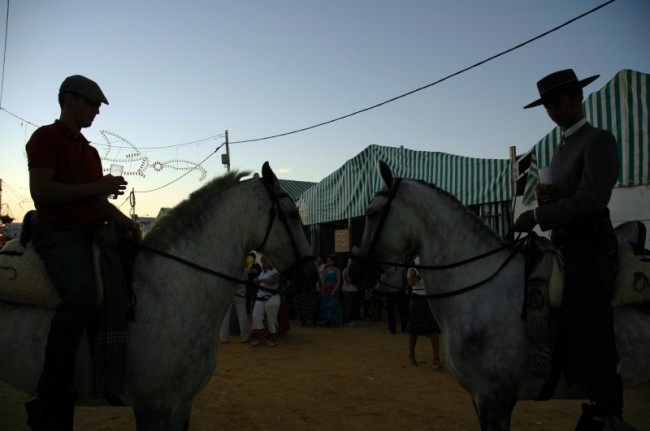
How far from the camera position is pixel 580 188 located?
2.96 meters

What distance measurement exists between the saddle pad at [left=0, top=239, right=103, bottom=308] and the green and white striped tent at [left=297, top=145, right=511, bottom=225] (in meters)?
8.93

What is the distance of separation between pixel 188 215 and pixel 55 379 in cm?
133

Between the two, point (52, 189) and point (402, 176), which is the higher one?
point (402, 176)

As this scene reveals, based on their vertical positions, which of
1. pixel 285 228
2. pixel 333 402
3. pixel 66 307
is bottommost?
pixel 333 402

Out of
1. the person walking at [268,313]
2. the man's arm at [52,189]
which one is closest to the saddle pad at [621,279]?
the man's arm at [52,189]

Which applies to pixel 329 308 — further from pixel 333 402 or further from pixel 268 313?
pixel 333 402

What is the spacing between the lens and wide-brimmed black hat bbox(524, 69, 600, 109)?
3.18 metres

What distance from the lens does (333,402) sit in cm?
624

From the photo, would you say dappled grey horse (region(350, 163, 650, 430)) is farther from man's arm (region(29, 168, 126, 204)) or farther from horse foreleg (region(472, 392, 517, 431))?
man's arm (region(29, 168, 126, 204))

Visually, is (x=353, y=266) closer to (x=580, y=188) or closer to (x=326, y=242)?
(x=580, y=188)

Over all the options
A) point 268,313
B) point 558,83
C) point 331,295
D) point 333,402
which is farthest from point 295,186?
point 558,83

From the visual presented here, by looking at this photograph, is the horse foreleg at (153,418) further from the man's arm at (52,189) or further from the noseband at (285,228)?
the man's arm at (52,189)

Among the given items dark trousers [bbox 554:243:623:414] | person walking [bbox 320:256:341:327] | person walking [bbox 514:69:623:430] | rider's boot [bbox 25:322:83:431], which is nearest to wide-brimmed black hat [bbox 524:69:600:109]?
person walking [bbox 514:69:623:430]

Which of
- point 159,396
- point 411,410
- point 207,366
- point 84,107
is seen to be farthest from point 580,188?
point 411,410
